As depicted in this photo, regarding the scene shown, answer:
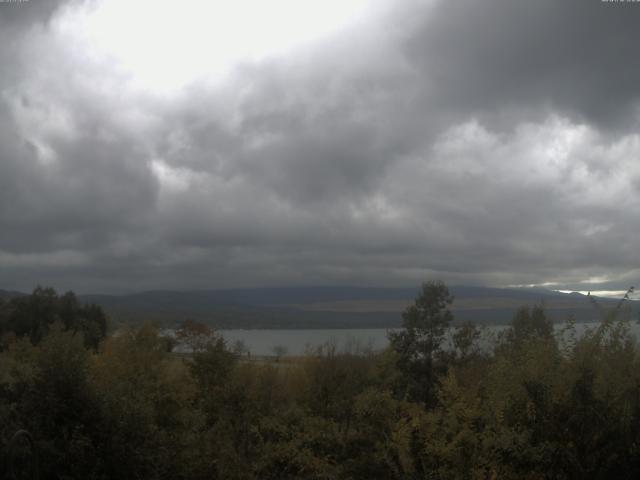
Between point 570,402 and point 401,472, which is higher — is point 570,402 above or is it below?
above

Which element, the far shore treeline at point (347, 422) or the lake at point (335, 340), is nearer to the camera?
the far shore treeline at point (347, 422)

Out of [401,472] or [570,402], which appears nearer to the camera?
[570,402]

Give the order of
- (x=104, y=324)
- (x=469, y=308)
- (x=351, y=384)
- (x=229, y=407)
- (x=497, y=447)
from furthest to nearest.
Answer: (x=469, y=308) < (x=104, y=324) < (x=351, y=384) < (x=229, y=407) < (x=497, y=447)

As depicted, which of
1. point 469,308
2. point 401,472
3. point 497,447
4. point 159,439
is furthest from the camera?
point 469,308

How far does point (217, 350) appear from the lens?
2800cm

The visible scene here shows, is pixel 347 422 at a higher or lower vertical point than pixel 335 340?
lower

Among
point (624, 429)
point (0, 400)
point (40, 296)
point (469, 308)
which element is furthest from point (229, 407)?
point (469, 308)

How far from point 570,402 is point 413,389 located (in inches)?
946

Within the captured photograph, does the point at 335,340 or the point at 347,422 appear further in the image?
the point at 335,340

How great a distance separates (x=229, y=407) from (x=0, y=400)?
11.0 metres

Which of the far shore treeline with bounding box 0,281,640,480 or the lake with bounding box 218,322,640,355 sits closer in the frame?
the far shore treeline with bounding box 0,281,640,480

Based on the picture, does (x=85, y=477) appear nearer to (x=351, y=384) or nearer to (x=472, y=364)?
(x=351, y=384)

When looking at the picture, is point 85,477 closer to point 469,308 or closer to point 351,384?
point 351,384

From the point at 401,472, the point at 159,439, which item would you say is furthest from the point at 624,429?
the point at 159,439
